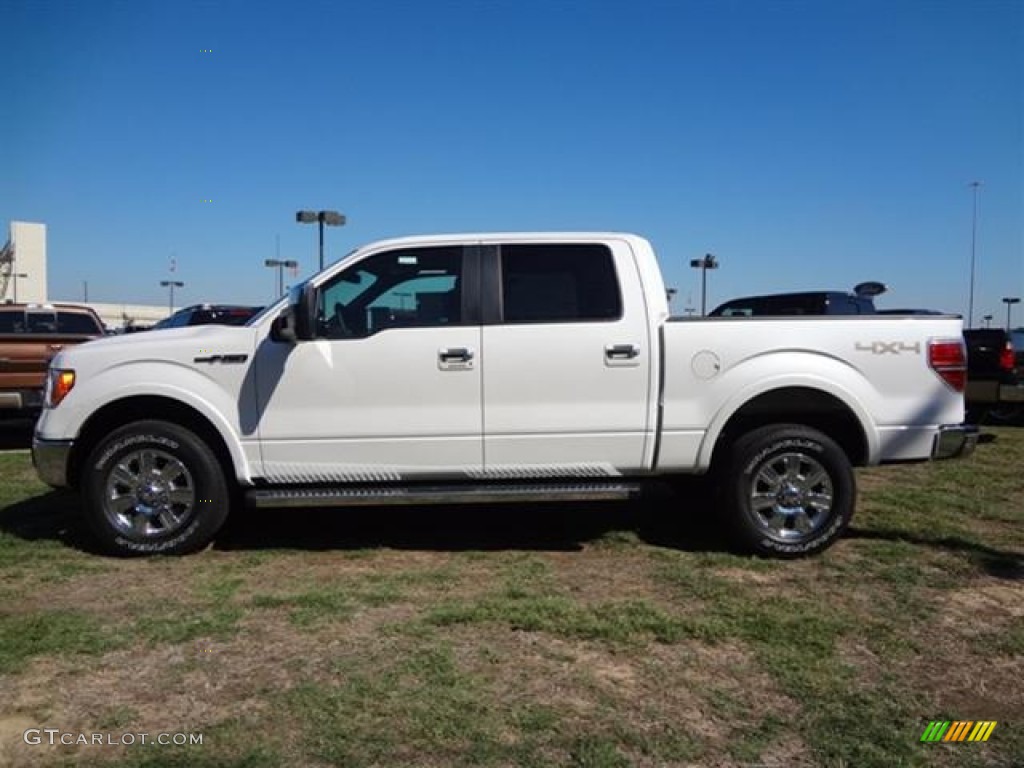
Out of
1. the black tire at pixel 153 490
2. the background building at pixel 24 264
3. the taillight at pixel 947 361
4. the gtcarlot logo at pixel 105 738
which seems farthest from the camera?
the background building at pixel 24 264

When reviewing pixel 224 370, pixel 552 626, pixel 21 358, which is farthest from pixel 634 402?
pixel 21 358

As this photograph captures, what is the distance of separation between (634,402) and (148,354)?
3.06 metres

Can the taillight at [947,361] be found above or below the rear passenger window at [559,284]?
below

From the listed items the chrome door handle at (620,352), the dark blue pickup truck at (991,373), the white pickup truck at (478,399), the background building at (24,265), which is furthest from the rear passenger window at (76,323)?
the background building at (24,265)

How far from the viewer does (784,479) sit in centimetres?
529

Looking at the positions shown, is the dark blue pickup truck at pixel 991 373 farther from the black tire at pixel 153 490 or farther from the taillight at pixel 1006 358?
the black tire at pixel 153 490

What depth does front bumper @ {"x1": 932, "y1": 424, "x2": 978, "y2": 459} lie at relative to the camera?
17.4ft

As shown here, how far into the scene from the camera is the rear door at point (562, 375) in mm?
5160

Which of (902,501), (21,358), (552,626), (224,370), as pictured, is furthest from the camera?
(21,358)

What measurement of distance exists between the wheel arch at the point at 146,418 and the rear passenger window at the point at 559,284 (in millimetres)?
2037

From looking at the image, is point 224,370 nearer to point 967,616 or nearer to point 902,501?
point 967,616

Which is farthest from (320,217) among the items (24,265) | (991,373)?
(24,265)

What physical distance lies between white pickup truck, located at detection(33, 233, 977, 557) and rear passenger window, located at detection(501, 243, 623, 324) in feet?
0.05

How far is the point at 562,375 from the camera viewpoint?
5.17 meters
